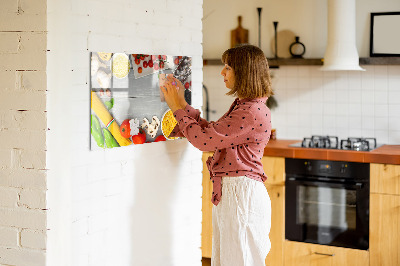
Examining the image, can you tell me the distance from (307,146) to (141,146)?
1.92 metres

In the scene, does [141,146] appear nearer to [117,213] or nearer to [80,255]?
[117,213]

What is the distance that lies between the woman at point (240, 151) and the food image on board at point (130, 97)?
0.39ft

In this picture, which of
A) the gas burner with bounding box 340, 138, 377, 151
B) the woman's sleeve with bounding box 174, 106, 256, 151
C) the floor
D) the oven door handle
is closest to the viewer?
the woman's sleeve with bounding box 174, 106, 256, 151

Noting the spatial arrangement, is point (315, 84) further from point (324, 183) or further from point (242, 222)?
point (242, 222)

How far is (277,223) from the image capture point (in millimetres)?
4461

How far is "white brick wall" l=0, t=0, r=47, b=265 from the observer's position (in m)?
2.32

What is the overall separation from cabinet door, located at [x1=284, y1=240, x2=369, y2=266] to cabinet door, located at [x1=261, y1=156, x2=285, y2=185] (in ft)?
1.52

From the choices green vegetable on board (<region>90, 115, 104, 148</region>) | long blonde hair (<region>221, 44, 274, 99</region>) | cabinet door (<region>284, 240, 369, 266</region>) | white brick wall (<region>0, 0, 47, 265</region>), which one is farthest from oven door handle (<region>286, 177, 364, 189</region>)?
white brick wall (<region>0, 0, 47, 265</region>)

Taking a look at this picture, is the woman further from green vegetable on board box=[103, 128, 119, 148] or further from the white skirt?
green vegetable on board box=[103, 128, 119, 148]

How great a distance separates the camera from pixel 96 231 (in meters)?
2.62

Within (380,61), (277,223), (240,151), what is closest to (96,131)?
(240,151)

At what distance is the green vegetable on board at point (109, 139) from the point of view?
8.58 ft

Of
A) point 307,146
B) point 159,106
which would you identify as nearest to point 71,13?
point 159,106

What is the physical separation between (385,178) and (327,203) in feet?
1.54
